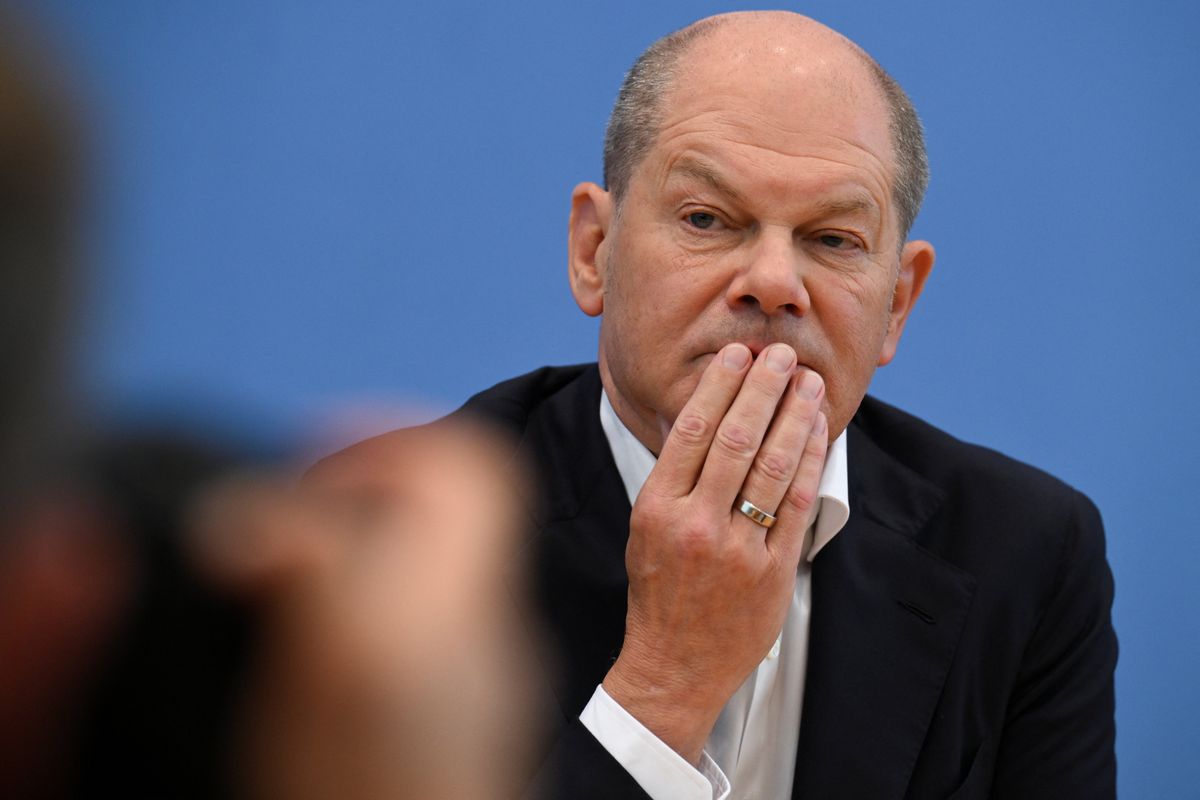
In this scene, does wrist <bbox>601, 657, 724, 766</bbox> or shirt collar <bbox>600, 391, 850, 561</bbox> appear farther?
shirt collar <bbox>600, 391, 850, 561</bbox>

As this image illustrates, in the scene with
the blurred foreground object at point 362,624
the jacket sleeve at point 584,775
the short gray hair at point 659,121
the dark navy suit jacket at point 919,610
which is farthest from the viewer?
the short gray hair at point 659,121

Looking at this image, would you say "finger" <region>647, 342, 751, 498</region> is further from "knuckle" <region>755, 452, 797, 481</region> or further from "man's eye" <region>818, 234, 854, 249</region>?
"man's eye" <region>818, 234, 854, 249</region>

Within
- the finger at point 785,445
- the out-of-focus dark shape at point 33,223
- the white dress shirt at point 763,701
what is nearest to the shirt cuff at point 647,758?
the white dress shirt at point 763,701

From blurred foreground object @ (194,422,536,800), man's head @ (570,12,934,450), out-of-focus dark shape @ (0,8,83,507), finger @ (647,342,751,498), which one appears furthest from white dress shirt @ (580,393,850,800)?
out-of-focus dark shape @ (0,8,83,507)

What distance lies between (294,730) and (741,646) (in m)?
1.11

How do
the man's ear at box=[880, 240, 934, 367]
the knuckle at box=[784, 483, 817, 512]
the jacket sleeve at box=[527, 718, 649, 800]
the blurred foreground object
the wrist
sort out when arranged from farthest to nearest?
the man's ear at box=[880, 240, 934, 367], the knuckle at box=[784, 483, 817, 512], the wrist, the jacket sleeve at box=[527, 718, 649, 800], the blurred foreground object

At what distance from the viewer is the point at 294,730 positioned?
2.39 feet

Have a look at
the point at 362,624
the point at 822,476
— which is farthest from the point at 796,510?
the point at 362,624

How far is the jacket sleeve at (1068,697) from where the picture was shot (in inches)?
84.0

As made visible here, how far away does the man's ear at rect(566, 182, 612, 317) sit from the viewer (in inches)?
88.0

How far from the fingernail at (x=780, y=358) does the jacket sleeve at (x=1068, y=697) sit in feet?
2.37

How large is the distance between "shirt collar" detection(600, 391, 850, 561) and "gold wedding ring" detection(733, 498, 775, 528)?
1.14 ft

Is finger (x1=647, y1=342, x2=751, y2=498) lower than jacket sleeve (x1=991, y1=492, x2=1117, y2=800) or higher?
higher

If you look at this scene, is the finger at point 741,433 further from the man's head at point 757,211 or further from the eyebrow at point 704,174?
the eyebrow at point 704,174
